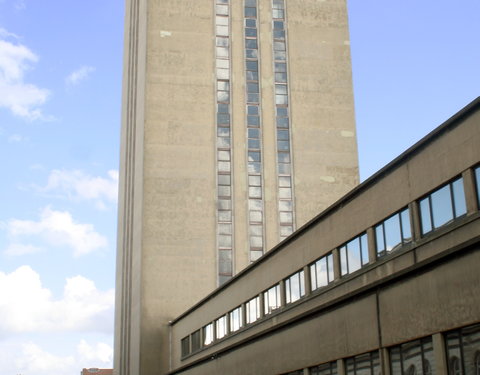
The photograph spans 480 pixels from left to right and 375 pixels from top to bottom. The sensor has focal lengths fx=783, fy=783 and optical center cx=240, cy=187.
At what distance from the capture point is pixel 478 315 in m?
23.6

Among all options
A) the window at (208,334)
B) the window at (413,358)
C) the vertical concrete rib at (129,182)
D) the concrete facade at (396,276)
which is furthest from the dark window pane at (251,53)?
the window at (413,358)

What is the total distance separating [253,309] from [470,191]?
23767 millimetres

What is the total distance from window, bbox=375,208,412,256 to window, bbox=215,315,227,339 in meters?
23.4

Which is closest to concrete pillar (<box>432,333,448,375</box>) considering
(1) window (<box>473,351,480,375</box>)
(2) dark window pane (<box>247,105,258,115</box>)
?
(1) window (<box>473,351,480,375</box>)

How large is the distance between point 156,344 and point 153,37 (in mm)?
30524

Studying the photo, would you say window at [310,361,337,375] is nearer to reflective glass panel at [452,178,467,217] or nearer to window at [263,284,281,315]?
window at [263,284,281,315]

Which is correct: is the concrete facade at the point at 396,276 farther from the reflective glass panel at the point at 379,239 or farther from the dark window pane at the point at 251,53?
the dark window pane at the point at 251,53

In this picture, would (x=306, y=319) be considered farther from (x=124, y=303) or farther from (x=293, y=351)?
(x=124, y=303)

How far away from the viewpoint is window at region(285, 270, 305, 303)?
3975cm

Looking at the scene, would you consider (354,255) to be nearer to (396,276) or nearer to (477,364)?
(396,276)

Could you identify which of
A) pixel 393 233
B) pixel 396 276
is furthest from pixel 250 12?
pixel 396 276

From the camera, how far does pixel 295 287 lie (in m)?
40.6

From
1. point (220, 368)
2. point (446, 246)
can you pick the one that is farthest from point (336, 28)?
point (446, 246)

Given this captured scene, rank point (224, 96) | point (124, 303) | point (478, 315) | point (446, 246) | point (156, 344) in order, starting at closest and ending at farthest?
point (478, 315) → point (446, 246) → point (156, 344) → point (224, 96) → point (124, 303)
